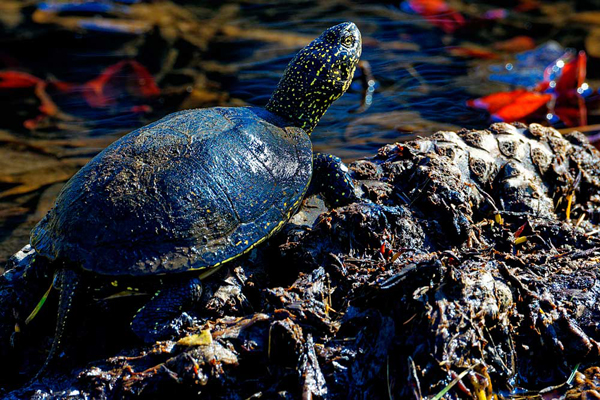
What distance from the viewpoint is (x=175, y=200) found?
302cm

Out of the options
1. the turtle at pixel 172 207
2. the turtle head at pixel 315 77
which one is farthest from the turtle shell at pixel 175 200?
the turtle head at pixel 315 77

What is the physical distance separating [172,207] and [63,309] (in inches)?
27.0

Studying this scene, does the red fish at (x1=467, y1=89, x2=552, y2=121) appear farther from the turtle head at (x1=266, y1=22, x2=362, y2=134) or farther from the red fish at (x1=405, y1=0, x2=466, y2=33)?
the turtle head at (x1=266, y1=22, x2=362, y2=134)

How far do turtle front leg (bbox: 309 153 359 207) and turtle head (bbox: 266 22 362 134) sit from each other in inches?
22.2

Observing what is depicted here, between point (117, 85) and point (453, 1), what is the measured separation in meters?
5.32

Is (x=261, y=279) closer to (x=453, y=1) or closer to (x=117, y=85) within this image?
(x=117, y=85)

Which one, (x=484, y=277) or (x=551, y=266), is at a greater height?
(x=484, y=277)

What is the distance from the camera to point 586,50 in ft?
25.6

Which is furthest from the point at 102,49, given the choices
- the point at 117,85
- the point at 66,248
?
the point at 66,248

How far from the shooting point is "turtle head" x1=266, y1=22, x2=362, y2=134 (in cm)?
420

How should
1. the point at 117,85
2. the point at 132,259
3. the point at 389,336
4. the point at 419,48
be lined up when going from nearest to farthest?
the point at 389,336 < the point at 132,259 < the point at 117,85 < the point at 419,48

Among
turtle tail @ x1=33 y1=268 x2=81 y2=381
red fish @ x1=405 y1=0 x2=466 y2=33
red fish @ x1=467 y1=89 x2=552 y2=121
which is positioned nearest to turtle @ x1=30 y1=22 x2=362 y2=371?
turtle tail @ x1=33 y1=268 x2=81 y2=381

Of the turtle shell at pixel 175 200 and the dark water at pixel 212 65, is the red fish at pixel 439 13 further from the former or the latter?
the turtle shell at pixel 175 200

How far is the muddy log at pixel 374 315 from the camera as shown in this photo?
2582 mm
